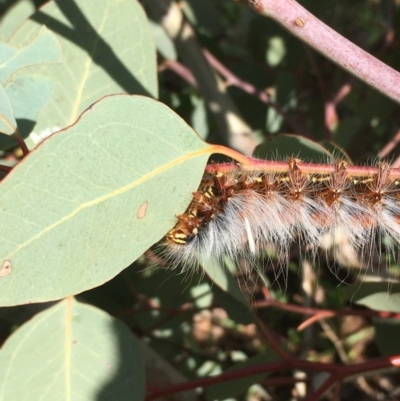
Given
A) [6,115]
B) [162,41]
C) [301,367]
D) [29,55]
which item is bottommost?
[301,367]

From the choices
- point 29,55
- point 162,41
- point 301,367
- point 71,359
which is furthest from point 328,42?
point 162,41

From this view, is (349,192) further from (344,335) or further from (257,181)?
(344,335)

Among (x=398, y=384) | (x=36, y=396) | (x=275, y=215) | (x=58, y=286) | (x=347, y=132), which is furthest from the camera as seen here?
(x=398, y=384)

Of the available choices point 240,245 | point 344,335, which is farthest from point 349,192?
point 344,335

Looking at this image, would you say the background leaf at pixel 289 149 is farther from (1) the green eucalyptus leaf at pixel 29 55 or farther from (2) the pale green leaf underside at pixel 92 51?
(1) the green eucalyptus leaf at pixel 29 55

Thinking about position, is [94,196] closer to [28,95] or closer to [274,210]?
[28,95]

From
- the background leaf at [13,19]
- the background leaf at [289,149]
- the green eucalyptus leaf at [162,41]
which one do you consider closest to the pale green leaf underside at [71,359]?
the background leaf at [289,149]
